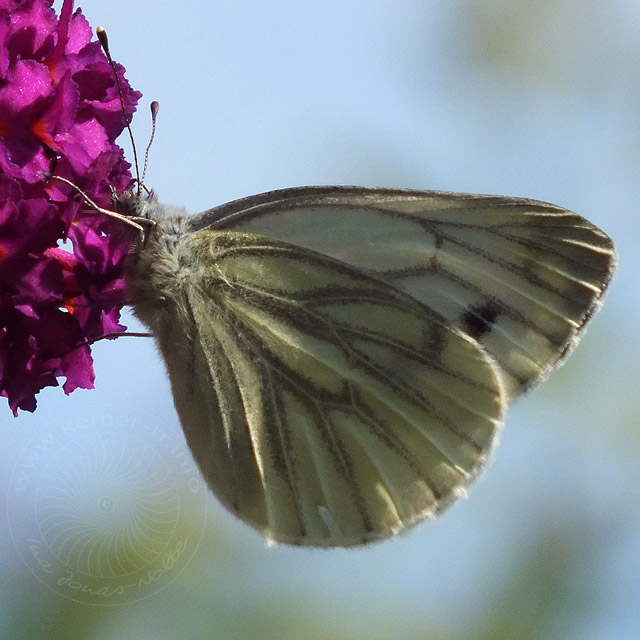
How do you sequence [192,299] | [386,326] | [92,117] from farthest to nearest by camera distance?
[386,326] < [192,299] < [92,117]

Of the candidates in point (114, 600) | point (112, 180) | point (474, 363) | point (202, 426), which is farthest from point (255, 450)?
point (114, 600)

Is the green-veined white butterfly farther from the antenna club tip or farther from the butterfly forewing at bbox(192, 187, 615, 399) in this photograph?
the antenna club tip

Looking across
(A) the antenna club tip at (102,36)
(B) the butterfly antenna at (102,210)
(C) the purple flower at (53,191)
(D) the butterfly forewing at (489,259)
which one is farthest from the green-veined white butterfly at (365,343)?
(A) the antenna club tip at (102,36)

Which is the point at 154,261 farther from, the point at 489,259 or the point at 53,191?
the point at 489,259

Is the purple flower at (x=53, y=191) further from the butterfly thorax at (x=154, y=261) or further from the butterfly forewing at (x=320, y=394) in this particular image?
the butterfly forewing at (x=320, y=394)

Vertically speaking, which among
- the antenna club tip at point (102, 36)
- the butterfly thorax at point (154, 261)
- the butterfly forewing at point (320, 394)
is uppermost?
the antenna club tip at point (102, 36)

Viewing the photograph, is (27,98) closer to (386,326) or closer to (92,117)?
(92,117)
